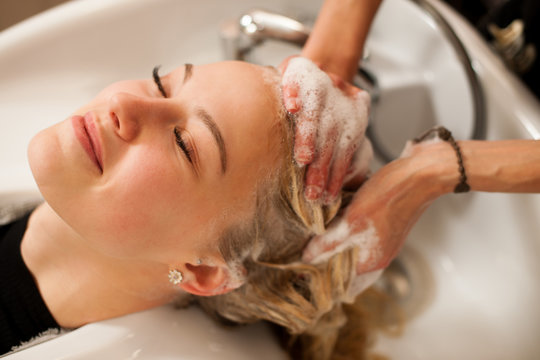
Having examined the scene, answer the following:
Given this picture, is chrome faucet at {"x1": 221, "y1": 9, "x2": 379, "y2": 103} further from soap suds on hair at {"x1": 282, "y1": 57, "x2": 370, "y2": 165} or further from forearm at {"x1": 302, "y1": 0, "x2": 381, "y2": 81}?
soap suds on hair at {"x1": 282, "y1": 57, "x2": 370, "y2": 165}

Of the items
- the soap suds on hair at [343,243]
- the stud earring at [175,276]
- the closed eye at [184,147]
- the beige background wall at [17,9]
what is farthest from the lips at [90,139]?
the beige background wall at [17,9]

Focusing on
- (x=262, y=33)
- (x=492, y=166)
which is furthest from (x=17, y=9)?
(x=492, y=166)

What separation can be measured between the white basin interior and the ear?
0.14 m

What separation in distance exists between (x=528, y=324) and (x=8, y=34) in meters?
1.70

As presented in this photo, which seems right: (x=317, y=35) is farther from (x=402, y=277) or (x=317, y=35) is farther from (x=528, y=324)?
(x=528, y=324)

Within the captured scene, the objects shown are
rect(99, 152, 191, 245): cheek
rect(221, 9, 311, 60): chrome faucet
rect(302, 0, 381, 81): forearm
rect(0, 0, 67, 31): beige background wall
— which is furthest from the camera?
rect(0, 0, 67, 31): beige background wall

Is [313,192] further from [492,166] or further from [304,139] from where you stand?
[492,166]

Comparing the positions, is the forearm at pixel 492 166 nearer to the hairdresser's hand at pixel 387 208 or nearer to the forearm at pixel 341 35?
the hairdresser's hand at pixel 387 208

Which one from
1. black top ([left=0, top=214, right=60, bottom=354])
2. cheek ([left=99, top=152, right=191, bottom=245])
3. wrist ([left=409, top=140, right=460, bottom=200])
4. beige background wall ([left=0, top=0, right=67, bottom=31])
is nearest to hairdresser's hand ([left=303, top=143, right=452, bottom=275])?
wrist ([left=409, top=140, right=460, bottom=200])

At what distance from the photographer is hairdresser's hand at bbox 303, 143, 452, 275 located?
915mm

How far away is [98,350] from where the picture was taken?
3.03 feet

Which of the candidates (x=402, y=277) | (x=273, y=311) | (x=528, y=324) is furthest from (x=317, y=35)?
(x=528, y=324)

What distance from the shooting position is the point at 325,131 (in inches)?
35.2

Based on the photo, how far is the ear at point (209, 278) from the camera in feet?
3.09
